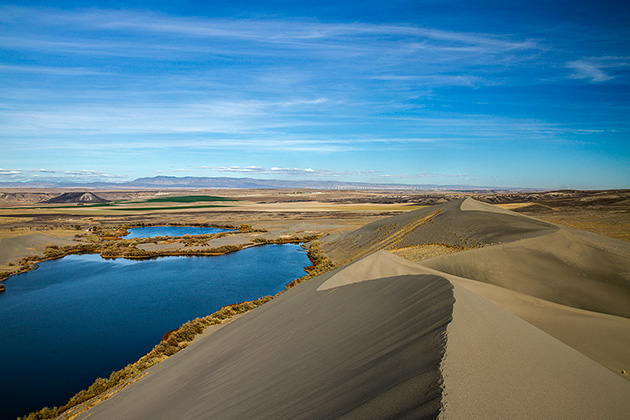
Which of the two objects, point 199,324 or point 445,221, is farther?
point 445,221

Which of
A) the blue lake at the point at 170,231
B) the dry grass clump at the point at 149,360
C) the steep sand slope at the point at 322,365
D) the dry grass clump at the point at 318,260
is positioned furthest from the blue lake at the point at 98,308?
the blue lake at the point at 170,231

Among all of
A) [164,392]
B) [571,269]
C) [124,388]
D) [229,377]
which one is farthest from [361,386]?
[571,269]


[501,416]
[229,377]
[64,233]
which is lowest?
[64,233]

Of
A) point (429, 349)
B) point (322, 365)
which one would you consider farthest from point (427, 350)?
point (322, 365)

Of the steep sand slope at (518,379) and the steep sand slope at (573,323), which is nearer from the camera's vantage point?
Result: the steep sand slope at (518,379)

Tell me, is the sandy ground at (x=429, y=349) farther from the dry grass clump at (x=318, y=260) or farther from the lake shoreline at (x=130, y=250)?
the lake shoreline at (x=130, y=250)

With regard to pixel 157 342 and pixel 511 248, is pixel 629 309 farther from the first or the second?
pixel 157 342
